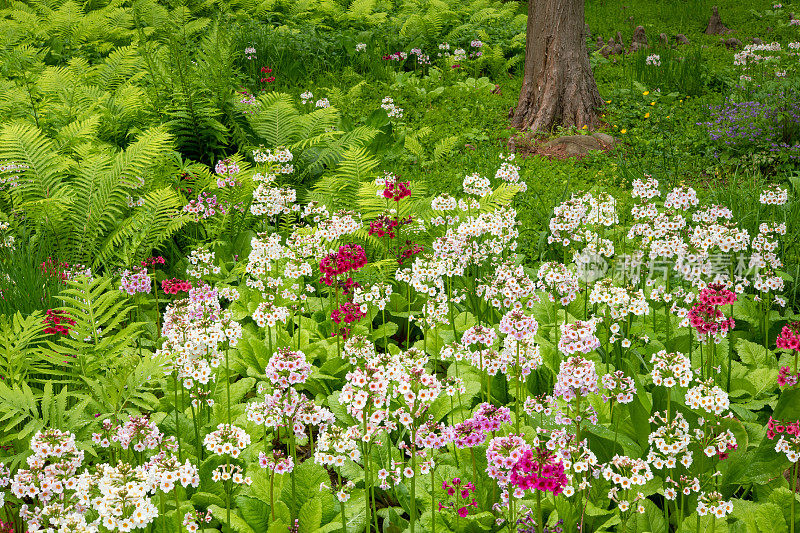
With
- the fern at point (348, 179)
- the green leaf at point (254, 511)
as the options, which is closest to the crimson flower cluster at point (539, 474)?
the green leaf at point (254, 511)

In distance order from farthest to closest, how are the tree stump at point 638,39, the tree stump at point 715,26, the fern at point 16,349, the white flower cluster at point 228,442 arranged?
the tree stump at point 715,26, the tree stump at point 638,39, the fern at point 16,349, the white flower cluster at point 228,442

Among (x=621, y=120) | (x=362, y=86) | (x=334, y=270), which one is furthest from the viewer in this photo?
(x=362, y=86)

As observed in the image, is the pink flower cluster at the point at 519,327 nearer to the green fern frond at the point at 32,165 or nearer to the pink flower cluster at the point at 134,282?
the pink flower cluster at the point at 134,282

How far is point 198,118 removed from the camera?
6.36 m

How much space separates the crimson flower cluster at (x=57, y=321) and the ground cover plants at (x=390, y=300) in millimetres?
40

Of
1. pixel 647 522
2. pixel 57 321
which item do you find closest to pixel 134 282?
pixel 57 321

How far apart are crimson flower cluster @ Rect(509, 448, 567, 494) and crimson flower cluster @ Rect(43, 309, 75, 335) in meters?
2.38

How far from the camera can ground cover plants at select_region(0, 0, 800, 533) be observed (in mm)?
2504

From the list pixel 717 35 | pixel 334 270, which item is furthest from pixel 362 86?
pixel 717 35

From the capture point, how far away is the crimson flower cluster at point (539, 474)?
6.73ft

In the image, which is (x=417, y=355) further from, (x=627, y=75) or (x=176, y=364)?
(x=627, y=75)

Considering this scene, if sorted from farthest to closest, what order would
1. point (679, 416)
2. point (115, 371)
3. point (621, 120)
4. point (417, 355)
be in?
point (621, 120) → point (115, 371) → point (417, 355) → point (679, 416)

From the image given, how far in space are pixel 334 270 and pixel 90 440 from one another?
1401 mm

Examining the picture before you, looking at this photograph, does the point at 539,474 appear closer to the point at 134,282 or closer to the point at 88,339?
the point at 88,339
